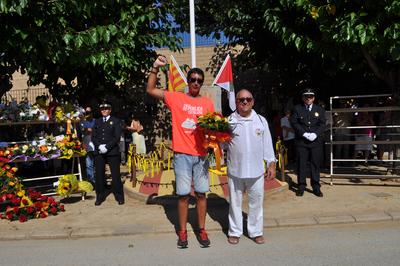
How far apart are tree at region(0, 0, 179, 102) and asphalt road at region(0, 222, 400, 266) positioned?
3.15 m

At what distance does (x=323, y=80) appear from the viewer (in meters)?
12.2

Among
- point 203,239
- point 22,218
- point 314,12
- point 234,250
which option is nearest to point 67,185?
point 22,218

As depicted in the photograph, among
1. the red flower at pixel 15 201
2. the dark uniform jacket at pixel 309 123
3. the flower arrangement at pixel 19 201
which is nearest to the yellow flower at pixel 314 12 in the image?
the dark uniform jacket at pixel 309 123

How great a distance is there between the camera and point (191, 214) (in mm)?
6699

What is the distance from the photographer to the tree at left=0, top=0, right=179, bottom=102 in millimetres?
6850

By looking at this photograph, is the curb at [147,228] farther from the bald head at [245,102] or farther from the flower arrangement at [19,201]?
the bald head at [245,102]

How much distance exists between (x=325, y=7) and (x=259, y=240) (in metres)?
4.54

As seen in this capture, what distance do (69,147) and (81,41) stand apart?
194 centimetres

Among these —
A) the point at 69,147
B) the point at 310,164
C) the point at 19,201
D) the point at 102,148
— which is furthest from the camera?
the point at 69,147

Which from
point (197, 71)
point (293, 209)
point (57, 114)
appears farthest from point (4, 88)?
point (293, 209)

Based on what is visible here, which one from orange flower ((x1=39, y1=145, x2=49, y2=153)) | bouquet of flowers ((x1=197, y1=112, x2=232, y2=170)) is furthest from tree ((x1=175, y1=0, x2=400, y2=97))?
orange flower ((x1=39, y1=145, x2=49, y2=153))

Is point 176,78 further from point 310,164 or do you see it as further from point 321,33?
point 310,164

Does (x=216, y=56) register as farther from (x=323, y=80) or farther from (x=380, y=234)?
(x=380, y=234)

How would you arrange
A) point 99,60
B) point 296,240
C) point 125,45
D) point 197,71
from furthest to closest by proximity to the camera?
1. point 125,45
2. point 99,60
3. point 296,240
4. point 197,71
